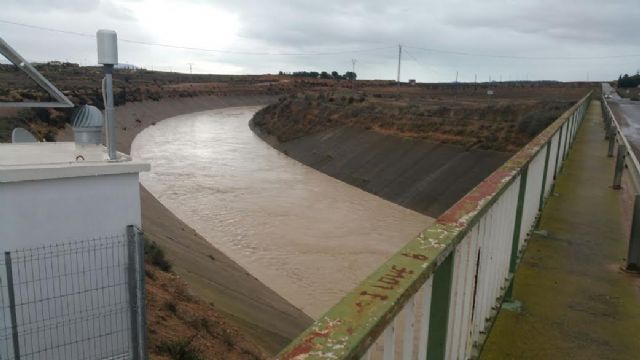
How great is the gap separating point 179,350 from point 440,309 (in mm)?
6770

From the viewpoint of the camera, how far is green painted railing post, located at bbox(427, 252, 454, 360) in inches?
78.9

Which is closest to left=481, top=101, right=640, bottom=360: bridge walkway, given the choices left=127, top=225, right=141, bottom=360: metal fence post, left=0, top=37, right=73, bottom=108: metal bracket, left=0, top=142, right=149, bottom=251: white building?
left=127, top=225, right=141, bottom=360: metal fence post

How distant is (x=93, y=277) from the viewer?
5980 millimetres

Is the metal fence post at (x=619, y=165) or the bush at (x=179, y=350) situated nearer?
the metal fence post at (x=619, y=165)

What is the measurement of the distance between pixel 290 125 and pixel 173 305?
43.4m

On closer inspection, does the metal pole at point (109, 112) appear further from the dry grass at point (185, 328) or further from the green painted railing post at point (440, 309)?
the green painted railing post at point (440, 309)

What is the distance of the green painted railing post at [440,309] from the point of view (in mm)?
2004

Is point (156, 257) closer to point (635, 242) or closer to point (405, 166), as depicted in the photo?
point (635, 242)

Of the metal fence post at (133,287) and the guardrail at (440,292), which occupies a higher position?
the guardrail at (440,292)

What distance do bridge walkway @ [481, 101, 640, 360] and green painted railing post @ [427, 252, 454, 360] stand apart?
3.55 ft

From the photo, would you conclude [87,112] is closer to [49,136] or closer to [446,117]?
[49,136]

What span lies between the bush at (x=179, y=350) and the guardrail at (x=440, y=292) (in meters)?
5.78

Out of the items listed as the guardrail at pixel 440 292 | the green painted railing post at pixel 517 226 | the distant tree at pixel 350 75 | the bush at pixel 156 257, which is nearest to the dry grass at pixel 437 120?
the bush at pixel 156 257

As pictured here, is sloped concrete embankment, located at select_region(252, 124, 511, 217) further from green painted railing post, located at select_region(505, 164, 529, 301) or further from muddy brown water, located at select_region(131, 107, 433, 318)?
green painted railing post, located at select_region(505, 164, 529, 301)
